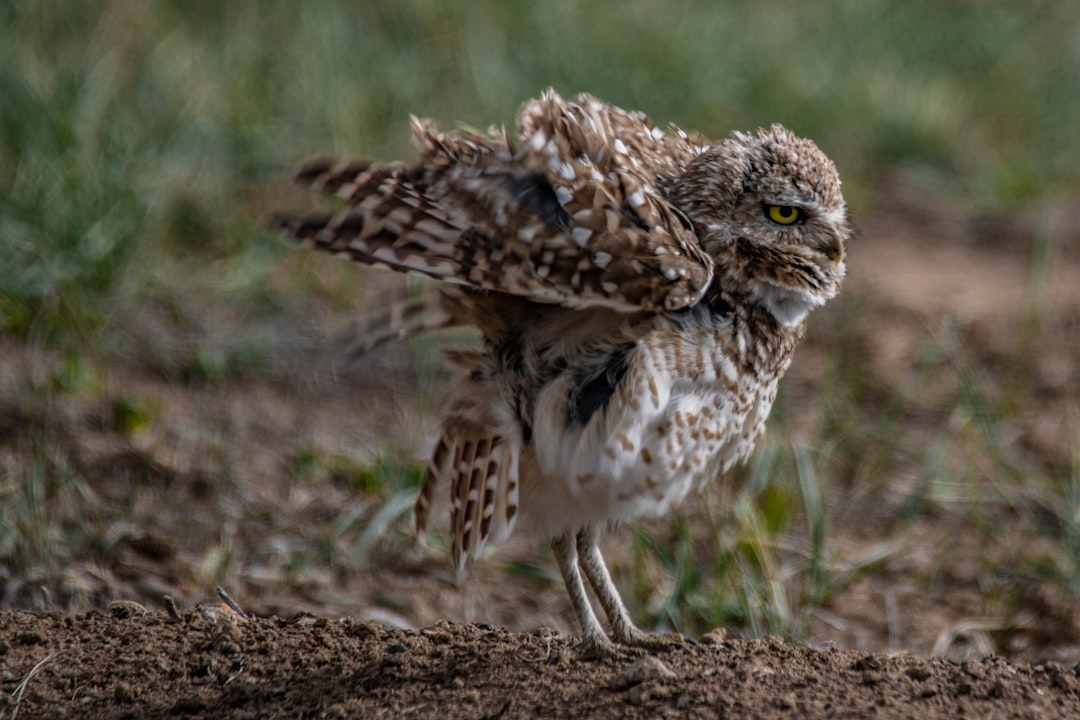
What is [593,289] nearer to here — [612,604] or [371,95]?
[612,604]

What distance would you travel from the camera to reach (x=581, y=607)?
3766 millimetres

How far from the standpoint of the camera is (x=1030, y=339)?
22.4ft

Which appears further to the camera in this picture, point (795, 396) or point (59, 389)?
point (795, 396)

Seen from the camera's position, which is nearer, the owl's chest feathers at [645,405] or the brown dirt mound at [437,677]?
the brown dirt mound at [437,677]

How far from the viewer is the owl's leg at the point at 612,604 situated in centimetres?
374

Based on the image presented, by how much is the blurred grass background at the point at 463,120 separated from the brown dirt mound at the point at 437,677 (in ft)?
3.11

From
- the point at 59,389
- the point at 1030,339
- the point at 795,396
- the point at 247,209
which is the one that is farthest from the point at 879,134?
the point at 59,389

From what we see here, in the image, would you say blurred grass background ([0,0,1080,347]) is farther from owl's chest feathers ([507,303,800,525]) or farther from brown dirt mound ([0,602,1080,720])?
owl's chest feathers ([507,303,800,525])

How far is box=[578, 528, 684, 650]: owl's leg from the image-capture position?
374 centimetres

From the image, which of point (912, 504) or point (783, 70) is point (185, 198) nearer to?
point (912, 504)

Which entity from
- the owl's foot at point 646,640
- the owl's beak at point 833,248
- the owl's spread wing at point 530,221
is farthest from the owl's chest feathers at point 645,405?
the owl's foot at point 646,640

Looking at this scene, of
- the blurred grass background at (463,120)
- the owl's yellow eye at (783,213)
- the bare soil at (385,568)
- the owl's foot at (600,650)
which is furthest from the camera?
the blurred grass background at (463,120)

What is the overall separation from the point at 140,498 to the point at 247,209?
237cm

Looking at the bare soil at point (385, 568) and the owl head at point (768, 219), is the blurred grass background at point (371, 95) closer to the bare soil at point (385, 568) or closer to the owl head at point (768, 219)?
the bare soil at point (385, 568)
